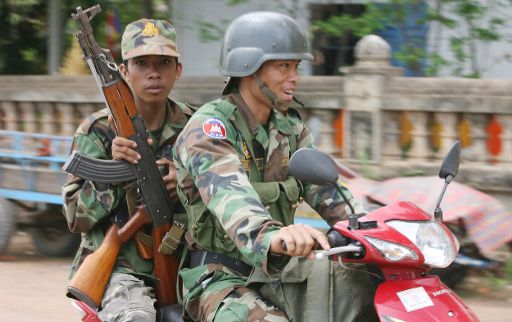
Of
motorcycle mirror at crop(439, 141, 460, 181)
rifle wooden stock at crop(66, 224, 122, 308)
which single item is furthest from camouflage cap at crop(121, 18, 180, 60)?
motorcycle mirror at crop(439, 141, 460, 181)

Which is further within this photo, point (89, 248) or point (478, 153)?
point (478, 153)

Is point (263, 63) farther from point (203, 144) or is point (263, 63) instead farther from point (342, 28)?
point (342, 28)

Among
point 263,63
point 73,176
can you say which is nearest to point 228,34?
point 263,63

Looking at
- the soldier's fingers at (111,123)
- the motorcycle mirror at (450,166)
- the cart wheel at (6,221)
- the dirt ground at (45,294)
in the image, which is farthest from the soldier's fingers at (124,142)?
the cart wheel at (6,221)

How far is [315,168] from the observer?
299 centimetres

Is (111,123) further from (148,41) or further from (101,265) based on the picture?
(101,265)

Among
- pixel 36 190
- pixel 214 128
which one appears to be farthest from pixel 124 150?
pixel 36 190

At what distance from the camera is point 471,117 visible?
24.6 feet

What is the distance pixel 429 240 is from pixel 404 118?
15.8 ft

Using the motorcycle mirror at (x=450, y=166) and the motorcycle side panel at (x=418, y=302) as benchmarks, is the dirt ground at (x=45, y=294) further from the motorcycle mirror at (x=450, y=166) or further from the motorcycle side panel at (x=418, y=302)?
the motorcycle side panel at (x=418, y=302)

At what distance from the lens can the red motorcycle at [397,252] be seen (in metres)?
2.95

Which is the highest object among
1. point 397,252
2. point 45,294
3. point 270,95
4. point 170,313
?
point 270,95

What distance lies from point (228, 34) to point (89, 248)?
1325mm

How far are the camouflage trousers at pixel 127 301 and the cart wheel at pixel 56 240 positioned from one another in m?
4.39
